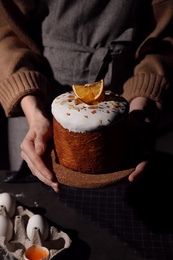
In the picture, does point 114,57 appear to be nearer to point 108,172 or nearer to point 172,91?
point 172,91

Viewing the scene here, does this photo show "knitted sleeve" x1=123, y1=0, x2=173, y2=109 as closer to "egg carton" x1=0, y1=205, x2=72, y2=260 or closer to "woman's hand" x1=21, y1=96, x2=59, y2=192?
"woman's hand" x1=21, y1=96, x2=59, y2=192

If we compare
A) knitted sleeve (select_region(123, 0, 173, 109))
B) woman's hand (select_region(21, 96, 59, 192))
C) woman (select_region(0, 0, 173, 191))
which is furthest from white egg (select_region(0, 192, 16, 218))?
knitted sleeve (select_region(123, 0, 173, 109))

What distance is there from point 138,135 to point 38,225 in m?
0.47

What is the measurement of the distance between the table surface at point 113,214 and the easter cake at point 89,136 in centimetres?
10

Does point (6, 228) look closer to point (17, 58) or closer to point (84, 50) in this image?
point (17, 58)

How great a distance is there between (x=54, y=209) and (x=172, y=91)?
696mm

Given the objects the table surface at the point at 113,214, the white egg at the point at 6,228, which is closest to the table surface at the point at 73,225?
the table surface at the point at 113,214

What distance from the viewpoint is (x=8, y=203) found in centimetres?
142

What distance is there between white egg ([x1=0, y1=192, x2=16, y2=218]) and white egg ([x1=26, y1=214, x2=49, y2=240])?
→ 0.30 ft

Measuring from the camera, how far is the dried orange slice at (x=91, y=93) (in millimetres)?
1198

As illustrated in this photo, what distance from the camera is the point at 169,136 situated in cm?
321

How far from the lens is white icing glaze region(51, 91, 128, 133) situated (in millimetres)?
1145

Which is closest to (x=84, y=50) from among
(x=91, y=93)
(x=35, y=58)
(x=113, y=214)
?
(x=35, y=58)

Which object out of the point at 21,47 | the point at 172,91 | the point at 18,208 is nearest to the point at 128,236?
the point at 18,208
